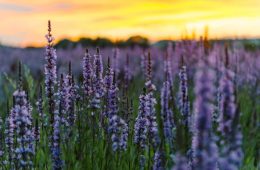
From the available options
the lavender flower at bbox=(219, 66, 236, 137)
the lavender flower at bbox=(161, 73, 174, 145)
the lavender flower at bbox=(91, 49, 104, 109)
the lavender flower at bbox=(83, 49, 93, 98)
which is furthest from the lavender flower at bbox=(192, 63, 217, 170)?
the lavender flower at bbox=(161, 73, 174, 145)

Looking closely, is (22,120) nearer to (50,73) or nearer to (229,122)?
(50,73)

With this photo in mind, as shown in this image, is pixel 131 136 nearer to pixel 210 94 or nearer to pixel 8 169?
pixel 8 169

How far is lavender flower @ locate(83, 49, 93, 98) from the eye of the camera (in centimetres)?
604

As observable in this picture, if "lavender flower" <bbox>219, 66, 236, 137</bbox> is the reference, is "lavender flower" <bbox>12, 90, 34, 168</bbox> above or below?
below

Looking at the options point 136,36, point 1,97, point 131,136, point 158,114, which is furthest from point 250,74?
point 136,36

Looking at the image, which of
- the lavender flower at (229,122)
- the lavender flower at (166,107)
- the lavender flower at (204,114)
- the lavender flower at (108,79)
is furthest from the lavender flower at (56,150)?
the lavender flower at (204,114)

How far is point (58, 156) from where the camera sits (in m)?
5.64

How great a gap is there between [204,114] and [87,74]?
3.53 m

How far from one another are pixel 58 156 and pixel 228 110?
117 inches

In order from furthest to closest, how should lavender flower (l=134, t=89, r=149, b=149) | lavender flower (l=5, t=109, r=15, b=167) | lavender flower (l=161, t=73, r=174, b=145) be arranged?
1. lavender flower (l=161, t=73, r=174, b=145)
2. lavender flower (l=5, t=109, r=15, b=167)
3. lavender flower (l=134, t=89, r=149, b=149)

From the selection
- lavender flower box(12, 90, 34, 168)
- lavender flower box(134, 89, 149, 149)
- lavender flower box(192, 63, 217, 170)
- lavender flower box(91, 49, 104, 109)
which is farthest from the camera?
lavender flower box(91, 49, 104, 109)

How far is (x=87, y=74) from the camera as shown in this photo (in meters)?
6.09

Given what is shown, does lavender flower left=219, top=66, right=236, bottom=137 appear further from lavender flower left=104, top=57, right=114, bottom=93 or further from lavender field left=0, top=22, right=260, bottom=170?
lavender flower left=104, top=57, right=114, bottom=93

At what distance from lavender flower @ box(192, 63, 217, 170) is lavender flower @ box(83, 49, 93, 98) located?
332 cm
